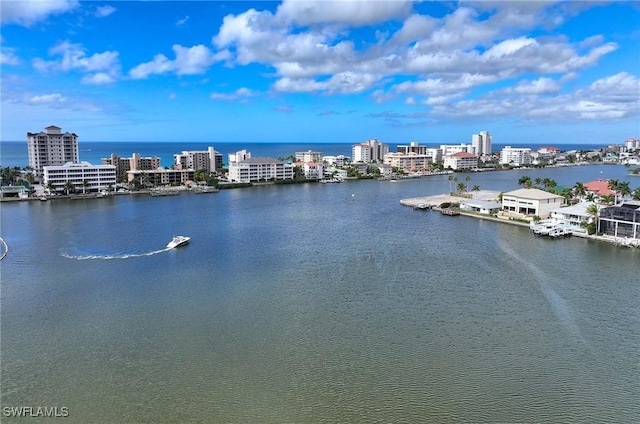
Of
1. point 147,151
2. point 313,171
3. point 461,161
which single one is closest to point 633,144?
point 461,161

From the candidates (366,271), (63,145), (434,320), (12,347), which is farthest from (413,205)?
(63,145)

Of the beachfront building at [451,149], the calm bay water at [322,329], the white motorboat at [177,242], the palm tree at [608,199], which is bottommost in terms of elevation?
the calm bay water at [322,329]

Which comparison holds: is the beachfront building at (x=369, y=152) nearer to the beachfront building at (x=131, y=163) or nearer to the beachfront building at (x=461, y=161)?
the beachfront building at (x=461, y=161)

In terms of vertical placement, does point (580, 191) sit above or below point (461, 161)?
below

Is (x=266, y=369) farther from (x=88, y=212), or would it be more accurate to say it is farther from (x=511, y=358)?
(x=88, y=212)

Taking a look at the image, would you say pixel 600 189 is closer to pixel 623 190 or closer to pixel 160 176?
pixel 623 190

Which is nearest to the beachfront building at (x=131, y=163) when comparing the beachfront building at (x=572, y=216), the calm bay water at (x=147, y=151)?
the calm bay water at (x=147, y=151)

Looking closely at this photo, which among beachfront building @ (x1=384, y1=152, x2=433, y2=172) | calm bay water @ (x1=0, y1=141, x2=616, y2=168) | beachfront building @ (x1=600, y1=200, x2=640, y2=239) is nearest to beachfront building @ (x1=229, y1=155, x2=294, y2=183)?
beachfront building @ (x1=384, y1=152, x2=433, y2=172)
